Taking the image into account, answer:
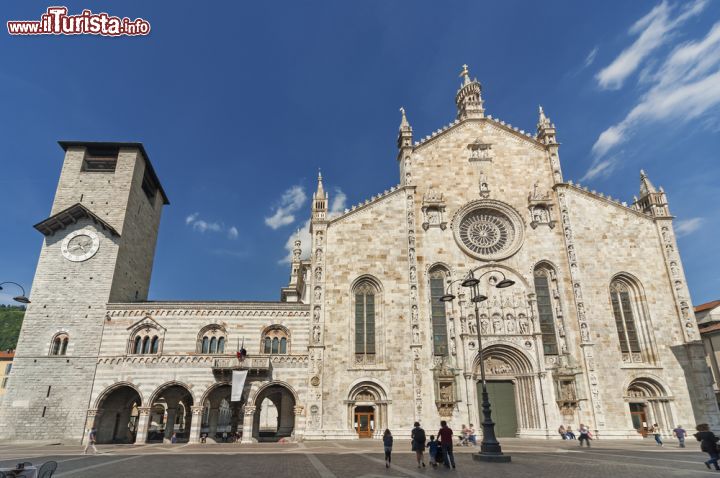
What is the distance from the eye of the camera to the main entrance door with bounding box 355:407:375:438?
2861cm

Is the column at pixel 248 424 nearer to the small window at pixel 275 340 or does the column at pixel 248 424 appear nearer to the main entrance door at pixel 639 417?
the small window at pixel 275 340

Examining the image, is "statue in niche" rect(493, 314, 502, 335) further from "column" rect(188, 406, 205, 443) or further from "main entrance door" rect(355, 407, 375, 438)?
"column" rect(188, 406, 205, 443)

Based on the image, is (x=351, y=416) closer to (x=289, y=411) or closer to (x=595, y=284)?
(x=289, y=411)

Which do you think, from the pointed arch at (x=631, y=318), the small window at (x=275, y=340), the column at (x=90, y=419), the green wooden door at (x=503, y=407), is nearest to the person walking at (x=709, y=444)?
the green wooden door at (x=503, y=407)

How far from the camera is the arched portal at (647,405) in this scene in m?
Result: 29.1

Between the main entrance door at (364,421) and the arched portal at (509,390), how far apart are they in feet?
23.9

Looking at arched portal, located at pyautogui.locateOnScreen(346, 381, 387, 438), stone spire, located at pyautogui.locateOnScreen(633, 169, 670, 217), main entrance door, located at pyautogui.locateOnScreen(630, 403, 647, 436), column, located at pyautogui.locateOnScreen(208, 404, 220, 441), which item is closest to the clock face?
column, located at pyautogui.locateOnScreen(208, 404, 220, 441)

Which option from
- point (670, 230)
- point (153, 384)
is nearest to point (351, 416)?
point (153, 384)

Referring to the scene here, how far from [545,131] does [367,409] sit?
26894 millimetres

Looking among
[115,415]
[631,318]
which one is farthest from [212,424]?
[631,318]

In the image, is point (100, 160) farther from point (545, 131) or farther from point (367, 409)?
point (545, 131)

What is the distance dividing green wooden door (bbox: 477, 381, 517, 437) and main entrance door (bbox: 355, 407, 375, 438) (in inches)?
293

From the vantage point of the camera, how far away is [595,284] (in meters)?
31.9

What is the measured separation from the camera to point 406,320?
99.8 ft
